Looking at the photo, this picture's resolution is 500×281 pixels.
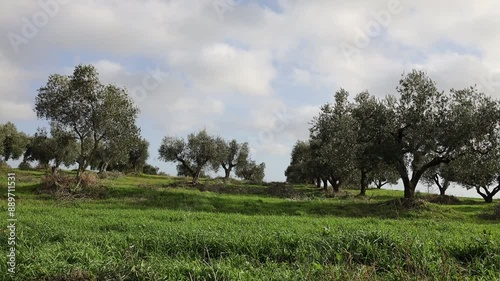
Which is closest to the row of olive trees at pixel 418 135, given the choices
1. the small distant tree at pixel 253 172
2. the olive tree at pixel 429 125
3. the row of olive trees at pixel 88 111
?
the olive tree at pixel 429 125

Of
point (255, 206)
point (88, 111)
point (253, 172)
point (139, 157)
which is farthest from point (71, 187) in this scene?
point (253, 172)

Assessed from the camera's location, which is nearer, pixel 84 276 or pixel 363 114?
pixel 84 276

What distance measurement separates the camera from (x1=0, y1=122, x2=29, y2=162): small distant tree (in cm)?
9044

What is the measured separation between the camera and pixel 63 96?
4188 centimetres

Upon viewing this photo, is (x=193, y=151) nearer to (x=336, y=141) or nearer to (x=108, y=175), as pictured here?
(x=108, y=175)

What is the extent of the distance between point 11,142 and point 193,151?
48.5 m

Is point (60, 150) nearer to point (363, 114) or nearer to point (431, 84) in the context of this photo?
Result: point (363, 114)

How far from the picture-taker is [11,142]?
90.9 meters

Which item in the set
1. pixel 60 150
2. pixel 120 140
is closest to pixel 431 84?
pixel 120 140

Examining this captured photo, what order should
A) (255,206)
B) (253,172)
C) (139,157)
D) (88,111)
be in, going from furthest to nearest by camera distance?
(253,172) → (139,157) → (88,111) → (255,206)

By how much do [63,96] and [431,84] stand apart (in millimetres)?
38057

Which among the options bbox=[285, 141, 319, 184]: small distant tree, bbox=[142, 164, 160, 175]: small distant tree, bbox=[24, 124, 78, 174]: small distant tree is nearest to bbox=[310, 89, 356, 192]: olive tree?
bbox=[285, 141, 319, 184]: small distant tree

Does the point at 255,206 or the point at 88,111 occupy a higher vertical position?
the point at 88,111

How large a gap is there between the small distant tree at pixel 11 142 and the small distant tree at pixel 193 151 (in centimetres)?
4087
